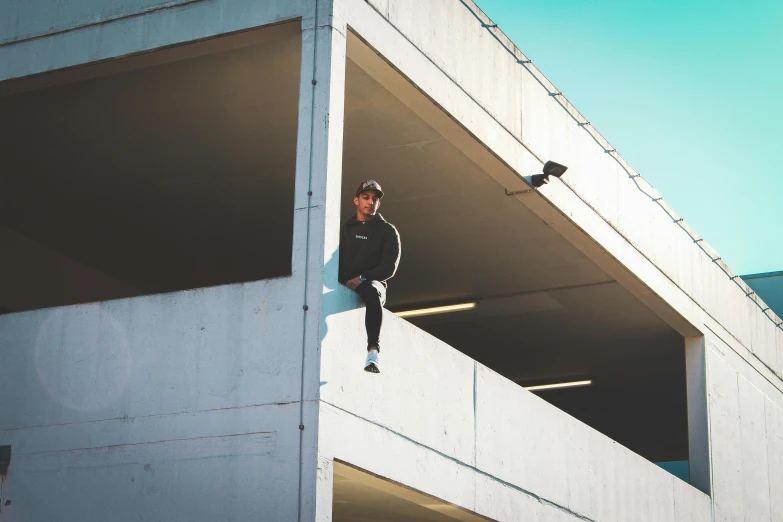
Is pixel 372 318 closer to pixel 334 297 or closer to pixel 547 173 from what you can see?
pixel 334 297

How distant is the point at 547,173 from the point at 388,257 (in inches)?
146

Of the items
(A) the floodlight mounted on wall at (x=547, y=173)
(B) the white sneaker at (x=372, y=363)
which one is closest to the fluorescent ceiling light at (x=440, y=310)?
(A) the floodlight mounted on wall at (x=547, y=173)

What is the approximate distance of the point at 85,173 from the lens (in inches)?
493

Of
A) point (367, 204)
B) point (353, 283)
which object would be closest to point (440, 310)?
point (367, 204)

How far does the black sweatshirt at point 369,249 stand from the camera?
857 cm

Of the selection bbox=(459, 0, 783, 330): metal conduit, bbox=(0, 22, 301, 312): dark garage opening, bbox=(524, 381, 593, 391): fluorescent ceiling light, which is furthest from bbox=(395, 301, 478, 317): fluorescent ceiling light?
bbox=(524, 381, 593, 391): fluorescent ceiling light

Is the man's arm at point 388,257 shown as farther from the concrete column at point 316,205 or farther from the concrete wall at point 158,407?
the concrete wall at point 158,407

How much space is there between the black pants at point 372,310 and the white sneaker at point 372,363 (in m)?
0.06

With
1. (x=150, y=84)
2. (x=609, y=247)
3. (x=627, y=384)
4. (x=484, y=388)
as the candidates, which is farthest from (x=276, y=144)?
(x=627, y=384)

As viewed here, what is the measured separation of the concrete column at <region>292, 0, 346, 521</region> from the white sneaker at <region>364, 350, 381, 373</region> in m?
0.46

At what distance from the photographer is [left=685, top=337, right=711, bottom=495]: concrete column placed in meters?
14.8

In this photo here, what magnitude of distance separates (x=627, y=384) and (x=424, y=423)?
11.7m

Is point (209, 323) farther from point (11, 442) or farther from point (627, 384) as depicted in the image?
point (627, 384)

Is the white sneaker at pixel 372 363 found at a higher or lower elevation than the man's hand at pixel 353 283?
lower
